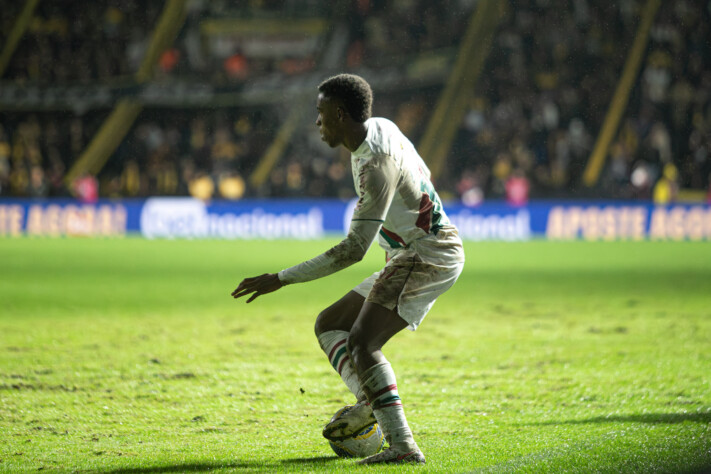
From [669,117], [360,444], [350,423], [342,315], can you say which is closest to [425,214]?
[342,315]

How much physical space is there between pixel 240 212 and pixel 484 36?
11.8 m

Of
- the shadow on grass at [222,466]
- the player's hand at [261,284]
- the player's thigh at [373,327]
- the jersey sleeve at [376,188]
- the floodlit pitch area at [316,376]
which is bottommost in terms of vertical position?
the floodlit pitch area at [316,376]

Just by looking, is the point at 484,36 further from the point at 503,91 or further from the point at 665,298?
the point at 665,298

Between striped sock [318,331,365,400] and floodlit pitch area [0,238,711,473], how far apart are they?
0.38 meters

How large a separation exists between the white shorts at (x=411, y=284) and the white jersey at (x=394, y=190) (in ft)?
0.28

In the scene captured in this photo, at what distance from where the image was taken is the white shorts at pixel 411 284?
4285 mm

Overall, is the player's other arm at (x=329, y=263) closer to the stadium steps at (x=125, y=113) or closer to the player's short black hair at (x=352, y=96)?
the player's short black hair at (x=352, y=96)

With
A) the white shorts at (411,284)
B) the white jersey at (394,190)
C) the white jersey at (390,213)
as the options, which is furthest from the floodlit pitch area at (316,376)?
the white jersey at (394,190)

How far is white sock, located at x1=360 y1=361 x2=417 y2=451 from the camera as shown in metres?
4.23

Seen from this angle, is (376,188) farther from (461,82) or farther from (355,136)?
(461,82)

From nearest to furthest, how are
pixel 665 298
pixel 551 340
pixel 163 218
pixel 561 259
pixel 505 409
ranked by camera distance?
1. pixel 505 409
2. pixel 551 340
3. pixel 665 298
4. pixel 561 259
5. pixel 163 218

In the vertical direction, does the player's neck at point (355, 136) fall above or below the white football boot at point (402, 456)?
above

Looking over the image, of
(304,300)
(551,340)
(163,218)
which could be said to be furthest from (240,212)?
(551,340)

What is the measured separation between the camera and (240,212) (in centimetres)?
2483
